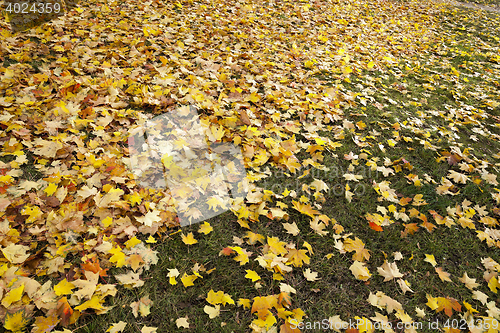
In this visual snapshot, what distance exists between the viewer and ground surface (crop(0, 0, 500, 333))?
1887 mm

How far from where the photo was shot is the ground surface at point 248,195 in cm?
189

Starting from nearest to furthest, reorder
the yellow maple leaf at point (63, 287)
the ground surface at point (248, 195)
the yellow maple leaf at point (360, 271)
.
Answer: the yellow maple leaf at point (63, 287) < the ground surface at point (248, 195) < the yellow maple leaf at point (360, 271)

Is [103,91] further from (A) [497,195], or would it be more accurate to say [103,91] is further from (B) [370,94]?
(A) [497,195]

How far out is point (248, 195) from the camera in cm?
256

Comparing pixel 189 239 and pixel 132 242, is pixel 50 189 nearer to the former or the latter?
pixel 132 242

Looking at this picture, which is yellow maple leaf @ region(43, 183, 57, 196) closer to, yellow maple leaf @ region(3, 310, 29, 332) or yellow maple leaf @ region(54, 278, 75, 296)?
yellow maple leaf @ region(54, 278, 75, 296)

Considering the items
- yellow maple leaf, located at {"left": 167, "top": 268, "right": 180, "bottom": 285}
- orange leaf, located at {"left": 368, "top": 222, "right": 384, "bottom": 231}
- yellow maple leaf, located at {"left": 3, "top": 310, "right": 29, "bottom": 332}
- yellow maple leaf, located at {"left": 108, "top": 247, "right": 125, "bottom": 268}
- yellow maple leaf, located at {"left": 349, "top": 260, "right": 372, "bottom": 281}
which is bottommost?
yellow maple leaf, located at {"left": 3, "top": 310, "right": 29, "bottom": 332}

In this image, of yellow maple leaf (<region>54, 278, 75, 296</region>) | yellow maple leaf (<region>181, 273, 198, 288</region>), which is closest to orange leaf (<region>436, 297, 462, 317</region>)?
yellow maple leaf (<region>181, 273, 198, 288</region>)

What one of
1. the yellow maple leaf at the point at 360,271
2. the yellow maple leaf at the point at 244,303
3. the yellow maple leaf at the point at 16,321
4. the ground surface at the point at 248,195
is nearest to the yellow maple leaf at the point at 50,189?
the ground surface at the point at 248,195

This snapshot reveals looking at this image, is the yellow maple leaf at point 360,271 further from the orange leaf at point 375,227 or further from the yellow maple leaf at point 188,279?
the yellow maple leaf at point 188,279

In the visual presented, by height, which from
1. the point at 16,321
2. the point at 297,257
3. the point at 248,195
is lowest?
the point at 16,321

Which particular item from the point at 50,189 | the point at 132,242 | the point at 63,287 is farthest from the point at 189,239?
the point at 50,189

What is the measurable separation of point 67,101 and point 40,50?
1386 mm

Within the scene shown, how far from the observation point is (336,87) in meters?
4.29
